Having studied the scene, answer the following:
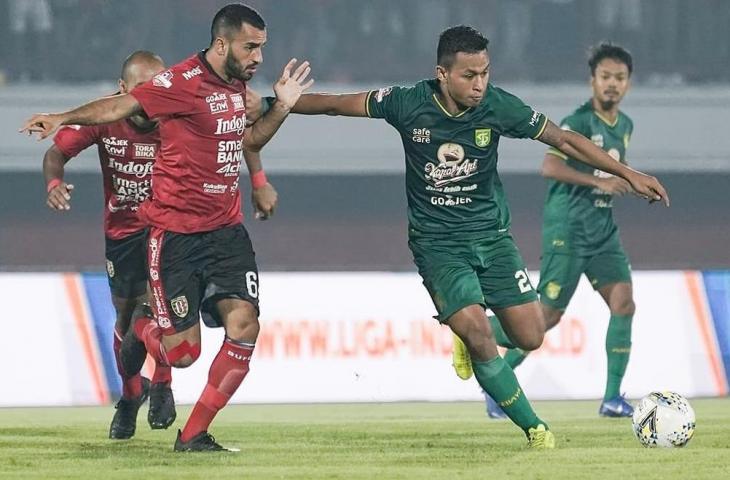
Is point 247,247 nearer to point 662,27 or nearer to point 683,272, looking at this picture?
point 683,272

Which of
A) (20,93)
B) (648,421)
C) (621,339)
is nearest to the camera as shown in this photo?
(648,421)

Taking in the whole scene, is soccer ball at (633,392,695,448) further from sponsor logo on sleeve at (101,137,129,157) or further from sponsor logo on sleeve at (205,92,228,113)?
sponsor logo on sleeve at (101,137,129,157)

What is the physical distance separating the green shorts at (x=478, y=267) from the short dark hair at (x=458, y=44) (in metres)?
0.93

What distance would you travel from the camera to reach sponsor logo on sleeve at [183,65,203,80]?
22.8 ft

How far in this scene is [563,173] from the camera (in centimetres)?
914

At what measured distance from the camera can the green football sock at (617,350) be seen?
9477 millimetres

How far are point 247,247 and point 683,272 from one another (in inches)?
230

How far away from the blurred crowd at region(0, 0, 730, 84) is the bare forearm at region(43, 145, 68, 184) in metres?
11.4

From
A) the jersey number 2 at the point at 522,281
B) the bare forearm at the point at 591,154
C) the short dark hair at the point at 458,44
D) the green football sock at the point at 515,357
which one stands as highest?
the short dark hair at the point at 458,44

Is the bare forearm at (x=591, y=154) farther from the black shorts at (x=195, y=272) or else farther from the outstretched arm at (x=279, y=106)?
the black shorts at (x=195, y=272)

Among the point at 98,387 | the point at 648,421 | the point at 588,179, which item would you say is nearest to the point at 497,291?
the point at 648,421

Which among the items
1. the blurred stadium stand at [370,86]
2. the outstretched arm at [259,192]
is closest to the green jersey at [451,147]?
the outstretched arm at [259,192]

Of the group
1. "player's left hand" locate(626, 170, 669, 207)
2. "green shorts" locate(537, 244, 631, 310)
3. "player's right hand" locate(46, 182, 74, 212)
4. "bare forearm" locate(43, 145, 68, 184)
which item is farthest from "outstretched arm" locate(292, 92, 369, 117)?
"green shorts" locate(537, 244, 631, 310)

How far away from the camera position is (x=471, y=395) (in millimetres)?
11508
